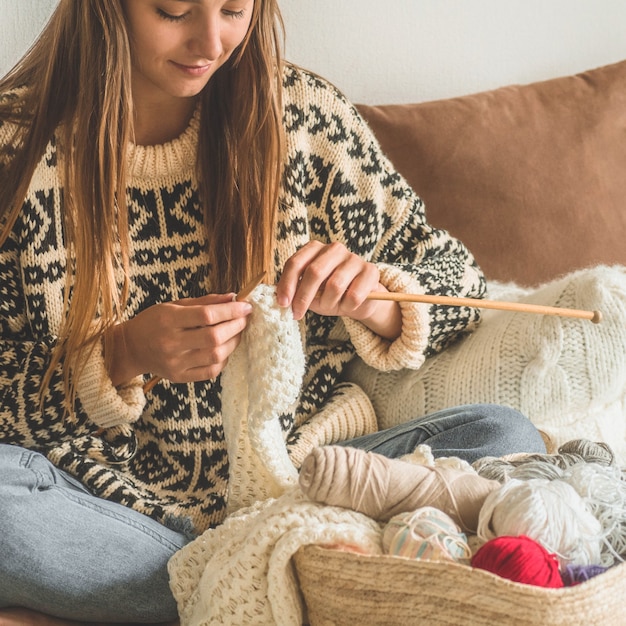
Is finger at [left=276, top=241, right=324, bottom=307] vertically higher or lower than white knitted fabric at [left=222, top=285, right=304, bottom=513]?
higher

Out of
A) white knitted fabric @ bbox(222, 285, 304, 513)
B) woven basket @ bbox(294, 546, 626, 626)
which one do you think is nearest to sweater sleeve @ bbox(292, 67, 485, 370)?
white knitted fabric @ bbox(222, 285, 304, 513)

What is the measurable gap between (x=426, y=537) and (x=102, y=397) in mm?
468

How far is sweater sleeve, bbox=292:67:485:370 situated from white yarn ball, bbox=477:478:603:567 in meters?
0.40

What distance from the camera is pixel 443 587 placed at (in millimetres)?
750

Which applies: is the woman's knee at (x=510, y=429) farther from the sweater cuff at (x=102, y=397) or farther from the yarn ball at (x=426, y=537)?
the sweater cuff at (x=102, y=397)

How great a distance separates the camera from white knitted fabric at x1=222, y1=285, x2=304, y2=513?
97 centimetres

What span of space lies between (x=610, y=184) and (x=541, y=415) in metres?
0.50

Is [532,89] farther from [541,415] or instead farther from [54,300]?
[54,300]

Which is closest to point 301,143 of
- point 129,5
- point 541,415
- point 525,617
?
point 129,5

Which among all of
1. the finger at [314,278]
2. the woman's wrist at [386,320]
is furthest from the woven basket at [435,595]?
the woman's wrist at [386,320]

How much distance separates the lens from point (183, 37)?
3.42ft

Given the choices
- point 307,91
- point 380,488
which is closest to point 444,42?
point 307,91

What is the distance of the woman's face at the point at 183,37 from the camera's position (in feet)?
3.34

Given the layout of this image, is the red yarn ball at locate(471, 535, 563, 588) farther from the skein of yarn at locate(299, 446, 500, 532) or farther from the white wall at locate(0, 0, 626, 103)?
the white wall at locate(0, 0, 626, 103)
